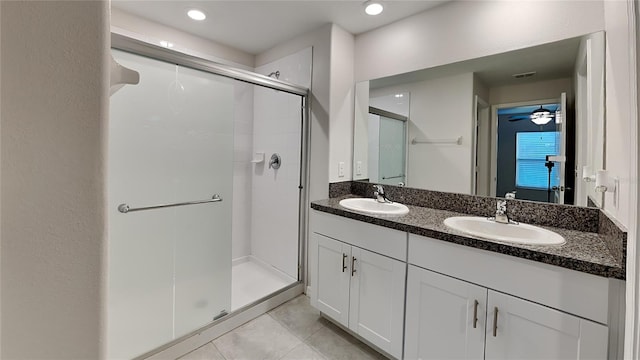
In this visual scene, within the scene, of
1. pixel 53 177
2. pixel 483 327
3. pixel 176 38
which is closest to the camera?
pixel 53 177

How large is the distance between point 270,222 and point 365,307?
1455mm

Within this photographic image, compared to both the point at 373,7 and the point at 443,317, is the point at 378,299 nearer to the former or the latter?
the point at 443,317

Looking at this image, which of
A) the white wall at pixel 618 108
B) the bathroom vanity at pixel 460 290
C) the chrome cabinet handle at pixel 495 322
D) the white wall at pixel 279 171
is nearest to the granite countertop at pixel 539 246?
the bathroom vanity at pixel 460 290

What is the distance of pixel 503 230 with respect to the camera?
1.47 meters

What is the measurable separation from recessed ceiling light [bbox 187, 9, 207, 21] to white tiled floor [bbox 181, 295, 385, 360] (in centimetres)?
242

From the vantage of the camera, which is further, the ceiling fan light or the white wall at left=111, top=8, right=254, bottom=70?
the white wall at left=111, top=8, right=254, bottom=70

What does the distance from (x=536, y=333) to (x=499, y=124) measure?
1190mm

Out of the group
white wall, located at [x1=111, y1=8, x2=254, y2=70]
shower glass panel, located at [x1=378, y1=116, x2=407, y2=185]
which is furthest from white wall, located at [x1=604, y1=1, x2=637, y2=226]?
white wall, located at [x1=111, y1=8, x2=254, y2=70]

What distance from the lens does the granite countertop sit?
94 centimetres

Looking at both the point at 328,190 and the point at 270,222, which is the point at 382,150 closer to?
the point at 328,190

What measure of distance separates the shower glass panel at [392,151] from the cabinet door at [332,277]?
77 cm

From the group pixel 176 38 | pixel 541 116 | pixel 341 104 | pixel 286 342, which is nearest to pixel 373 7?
pixel 341 104

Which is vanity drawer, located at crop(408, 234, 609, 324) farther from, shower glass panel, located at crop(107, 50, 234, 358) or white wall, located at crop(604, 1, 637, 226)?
shower glass panel, located at crop(107, 50, 234, 358)

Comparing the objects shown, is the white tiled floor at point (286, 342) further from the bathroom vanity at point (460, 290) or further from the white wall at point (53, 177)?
the white wall at point (53, 177)
